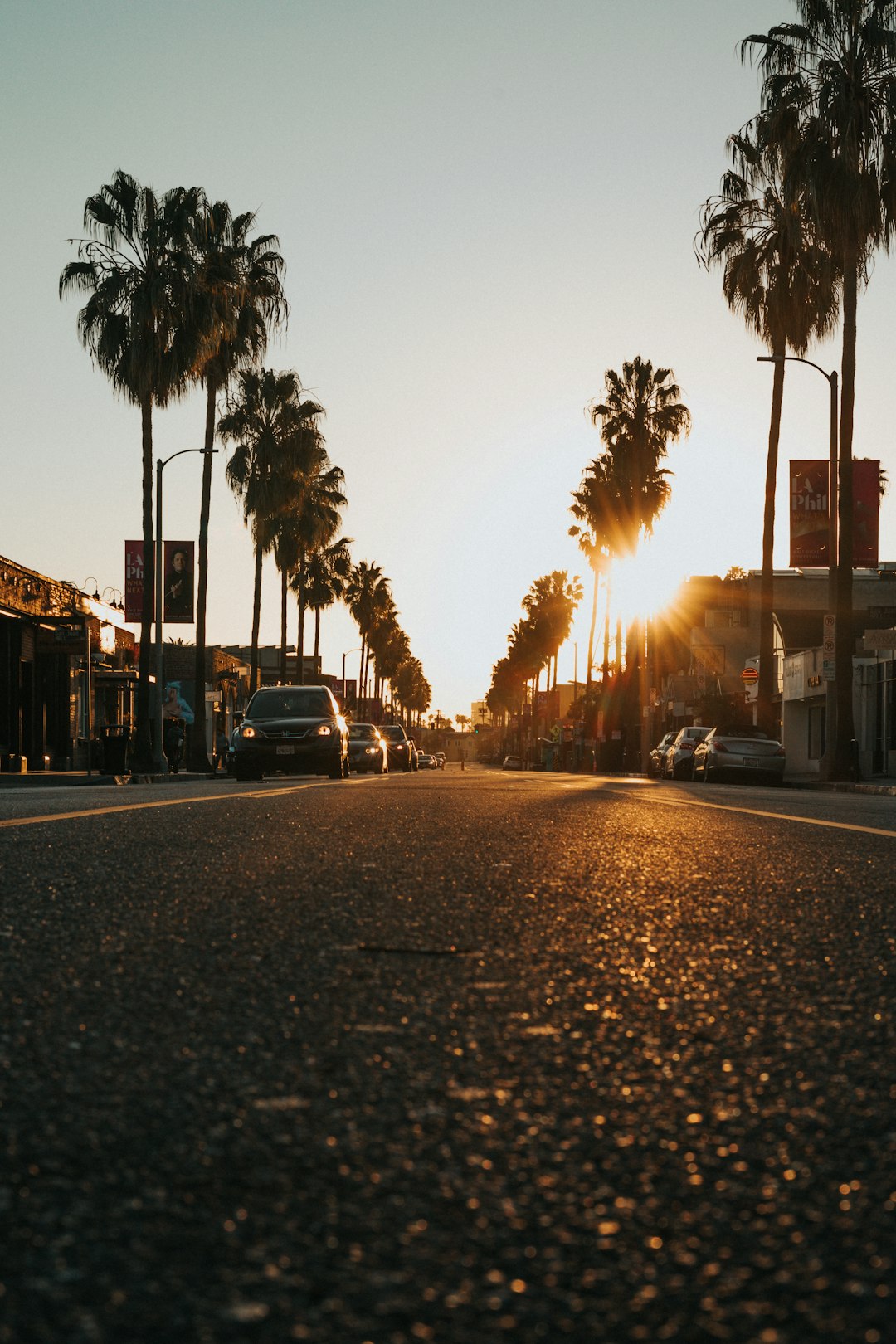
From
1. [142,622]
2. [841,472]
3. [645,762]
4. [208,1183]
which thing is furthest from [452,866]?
[645,762]

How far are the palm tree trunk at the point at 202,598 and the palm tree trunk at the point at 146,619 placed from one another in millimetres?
2994

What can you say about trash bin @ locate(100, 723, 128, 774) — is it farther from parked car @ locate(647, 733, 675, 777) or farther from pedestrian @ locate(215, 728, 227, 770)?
parked car @ locate(647, 733, 675, 777)

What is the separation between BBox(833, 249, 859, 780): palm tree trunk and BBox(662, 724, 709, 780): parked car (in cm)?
701

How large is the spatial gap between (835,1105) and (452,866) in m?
3.43

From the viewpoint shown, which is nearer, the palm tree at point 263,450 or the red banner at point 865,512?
the red banner at point 865,512

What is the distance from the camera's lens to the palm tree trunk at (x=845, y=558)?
3081 cm

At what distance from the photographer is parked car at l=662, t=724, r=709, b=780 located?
1513 inches

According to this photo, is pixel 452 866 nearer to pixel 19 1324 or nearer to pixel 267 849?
pixel 267 849

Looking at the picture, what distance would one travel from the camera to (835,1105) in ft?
7.05

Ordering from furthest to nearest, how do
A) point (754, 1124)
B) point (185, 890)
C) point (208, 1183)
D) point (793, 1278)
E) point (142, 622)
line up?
point (142, 622) → point (185, 890) → point (754, 1124) → point (208, 1183) → point (793, 1278)

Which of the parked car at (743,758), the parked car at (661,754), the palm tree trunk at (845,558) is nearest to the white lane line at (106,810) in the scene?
the palm tree trunk at (845,558)

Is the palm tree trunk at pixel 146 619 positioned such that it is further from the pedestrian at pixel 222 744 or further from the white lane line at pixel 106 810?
the white lane line at pixel 106 810

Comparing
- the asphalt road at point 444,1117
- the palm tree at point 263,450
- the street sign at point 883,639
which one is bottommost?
the asphalt road at point 444,1117

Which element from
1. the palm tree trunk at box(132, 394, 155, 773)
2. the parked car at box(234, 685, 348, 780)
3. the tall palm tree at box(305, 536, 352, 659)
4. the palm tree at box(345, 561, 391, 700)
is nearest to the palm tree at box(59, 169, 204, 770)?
the palm tree trunk at box(132, 394, 155, 773)
